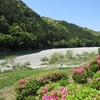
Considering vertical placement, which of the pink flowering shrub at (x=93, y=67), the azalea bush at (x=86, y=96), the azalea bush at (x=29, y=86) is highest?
the azalea bush at (x=86, y=96)

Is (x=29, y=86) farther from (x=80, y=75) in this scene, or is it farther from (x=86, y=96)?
(x=86, y=96)

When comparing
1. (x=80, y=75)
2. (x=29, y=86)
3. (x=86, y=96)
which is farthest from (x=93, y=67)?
(x=86, y=96)

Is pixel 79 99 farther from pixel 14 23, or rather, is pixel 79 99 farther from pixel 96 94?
pixel 14 23

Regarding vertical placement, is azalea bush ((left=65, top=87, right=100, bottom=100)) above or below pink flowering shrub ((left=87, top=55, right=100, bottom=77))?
above

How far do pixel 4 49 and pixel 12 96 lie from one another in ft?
229

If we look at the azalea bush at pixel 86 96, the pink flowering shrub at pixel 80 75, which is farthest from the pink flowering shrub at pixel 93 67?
the azalea bush at pixel 86 96

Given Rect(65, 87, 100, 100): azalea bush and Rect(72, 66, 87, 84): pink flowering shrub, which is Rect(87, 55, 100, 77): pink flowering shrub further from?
Rect(65, 87, 100, 100): azalea bush

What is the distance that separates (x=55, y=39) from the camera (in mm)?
128625

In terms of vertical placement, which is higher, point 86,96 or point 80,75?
point 86,96

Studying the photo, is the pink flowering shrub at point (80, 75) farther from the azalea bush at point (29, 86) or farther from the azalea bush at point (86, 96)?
the azalea bush at point (86, 96)

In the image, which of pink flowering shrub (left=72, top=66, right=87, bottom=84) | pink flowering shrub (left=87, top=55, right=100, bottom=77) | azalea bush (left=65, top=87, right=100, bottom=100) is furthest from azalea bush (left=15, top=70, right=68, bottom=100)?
azalea bush (left=65, top=87, right=100, bottom=100)

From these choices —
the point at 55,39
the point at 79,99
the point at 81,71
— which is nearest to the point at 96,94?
the point at 79,99

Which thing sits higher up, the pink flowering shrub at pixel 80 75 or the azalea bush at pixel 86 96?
the azalea bush at pixel 86 96

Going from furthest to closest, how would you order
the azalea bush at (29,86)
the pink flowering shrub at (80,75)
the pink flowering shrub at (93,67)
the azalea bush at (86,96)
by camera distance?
1. the pink flowering shrub at (93,67)
2. the pink flowering shrub at (80,75)
3. the azalea bush at (29,86)
4. the azalea bush at (86,96)
